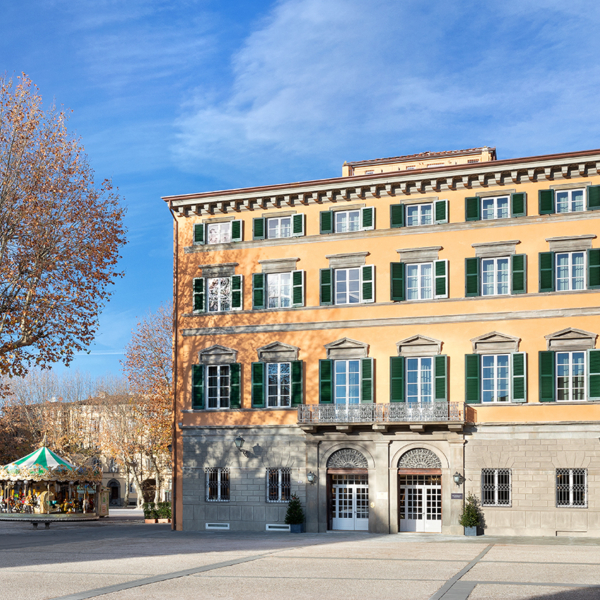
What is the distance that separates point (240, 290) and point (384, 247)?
20.8ft

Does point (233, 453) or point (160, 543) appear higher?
point (233, 453)

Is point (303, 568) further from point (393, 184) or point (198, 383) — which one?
point (393, 184)

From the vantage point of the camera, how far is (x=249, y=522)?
34.2 m

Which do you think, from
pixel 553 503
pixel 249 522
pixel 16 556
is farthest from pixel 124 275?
pixel 553 503

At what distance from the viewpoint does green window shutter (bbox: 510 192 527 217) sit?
31.9 m

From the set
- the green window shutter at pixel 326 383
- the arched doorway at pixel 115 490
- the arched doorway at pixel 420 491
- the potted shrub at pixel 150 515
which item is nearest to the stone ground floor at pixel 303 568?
the arched doorway at pixel 420 491

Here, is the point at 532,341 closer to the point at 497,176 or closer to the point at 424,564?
the point at 497,176

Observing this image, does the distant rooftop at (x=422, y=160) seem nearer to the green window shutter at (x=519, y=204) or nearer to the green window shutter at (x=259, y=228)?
the green window shutter at (x=259, y=228)

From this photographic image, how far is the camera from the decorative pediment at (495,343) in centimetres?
3134

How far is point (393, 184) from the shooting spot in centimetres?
3375

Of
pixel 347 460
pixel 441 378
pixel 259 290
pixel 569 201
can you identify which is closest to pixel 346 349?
pixel 441 378

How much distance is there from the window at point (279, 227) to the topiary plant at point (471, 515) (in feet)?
42.0

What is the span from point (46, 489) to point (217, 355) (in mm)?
15975

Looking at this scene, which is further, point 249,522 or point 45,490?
point 45,490
